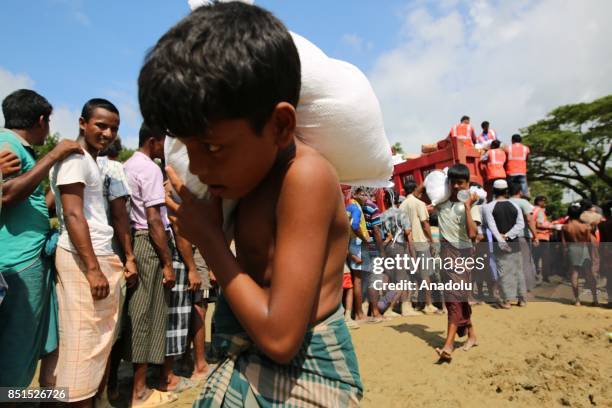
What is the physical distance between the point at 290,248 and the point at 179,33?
0.48 meters

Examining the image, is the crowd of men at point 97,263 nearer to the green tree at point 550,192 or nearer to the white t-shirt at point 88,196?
the white t-shirt at point 88,196

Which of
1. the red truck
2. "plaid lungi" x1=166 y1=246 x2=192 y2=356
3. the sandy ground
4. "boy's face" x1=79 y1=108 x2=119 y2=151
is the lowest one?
the sandy ground

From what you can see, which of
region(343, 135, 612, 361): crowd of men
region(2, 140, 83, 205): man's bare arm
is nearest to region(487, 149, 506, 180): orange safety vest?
region(343, 135, 612, 361): crowd of men

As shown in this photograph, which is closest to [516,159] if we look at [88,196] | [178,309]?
[178,309]

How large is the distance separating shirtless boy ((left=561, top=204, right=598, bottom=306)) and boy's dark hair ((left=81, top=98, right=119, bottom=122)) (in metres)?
7.27

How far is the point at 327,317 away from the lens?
1036 mm

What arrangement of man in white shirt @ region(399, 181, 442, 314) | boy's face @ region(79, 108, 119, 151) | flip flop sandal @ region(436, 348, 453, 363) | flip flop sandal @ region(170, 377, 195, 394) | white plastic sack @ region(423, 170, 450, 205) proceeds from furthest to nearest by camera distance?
man in white shirt @ region(399, 181, 442, 314) → white plastic sack @ region(423, 170, 450, 205) → flip flop sandal @ region(436, 348, 453, 363) → flip flop sandal @ region(170, 377, 195, 394) → boy's face @ region(79, 108, 119, 151)

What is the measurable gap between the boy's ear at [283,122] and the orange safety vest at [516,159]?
8995mm

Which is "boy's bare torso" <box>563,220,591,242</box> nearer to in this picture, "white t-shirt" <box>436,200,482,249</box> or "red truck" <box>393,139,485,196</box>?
"red truck" <box>393,139,485,196</box>

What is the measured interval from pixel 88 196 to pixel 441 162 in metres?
5.73

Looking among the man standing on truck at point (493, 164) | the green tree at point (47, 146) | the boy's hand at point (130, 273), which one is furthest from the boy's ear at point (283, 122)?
the green tree at point (47, 146)

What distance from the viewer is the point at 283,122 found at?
0.88 metres

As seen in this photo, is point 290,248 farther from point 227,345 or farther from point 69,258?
point 69,258

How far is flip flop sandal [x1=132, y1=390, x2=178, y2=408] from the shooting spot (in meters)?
3.11
